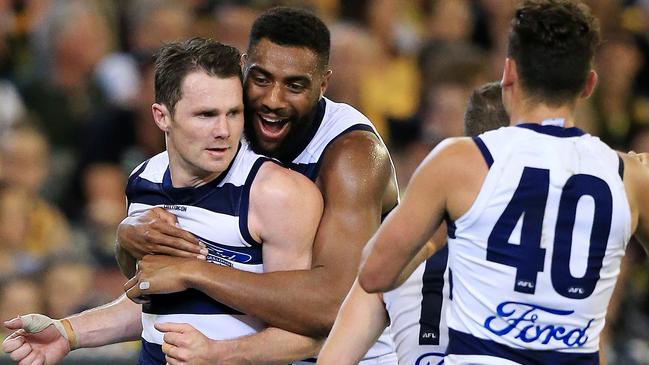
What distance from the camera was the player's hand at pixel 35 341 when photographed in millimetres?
4023

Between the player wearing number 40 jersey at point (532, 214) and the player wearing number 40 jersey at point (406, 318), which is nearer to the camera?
the player wearing number 40 jersey at point (532, 214)

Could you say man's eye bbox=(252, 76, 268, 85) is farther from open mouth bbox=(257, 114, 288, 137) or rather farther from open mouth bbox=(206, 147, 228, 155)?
open mouth bbox=(206, 147, 228, 155)

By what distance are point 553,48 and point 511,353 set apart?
800 mm

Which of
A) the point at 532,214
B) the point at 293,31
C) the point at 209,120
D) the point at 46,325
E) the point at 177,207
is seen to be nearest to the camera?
the point at 532,214

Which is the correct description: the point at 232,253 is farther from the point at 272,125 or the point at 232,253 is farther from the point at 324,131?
the point at 324,131

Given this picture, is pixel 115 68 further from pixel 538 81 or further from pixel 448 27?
pixel 538 81

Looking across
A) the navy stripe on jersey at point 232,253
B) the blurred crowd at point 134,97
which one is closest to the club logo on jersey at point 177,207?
the navy stripe on jersey at point 232,253

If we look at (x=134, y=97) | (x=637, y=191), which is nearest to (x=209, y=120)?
(x=637, y=191)

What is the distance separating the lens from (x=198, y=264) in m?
3.76

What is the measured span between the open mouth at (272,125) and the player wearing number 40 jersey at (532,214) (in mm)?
985

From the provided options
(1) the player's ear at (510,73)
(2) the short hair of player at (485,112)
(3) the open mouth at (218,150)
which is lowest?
(3) the open mouth at (218,150)

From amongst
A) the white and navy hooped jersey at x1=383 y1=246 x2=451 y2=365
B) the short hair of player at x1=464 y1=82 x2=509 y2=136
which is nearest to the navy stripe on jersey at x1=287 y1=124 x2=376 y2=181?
the short hair of player at x1=464 y1=82 x2=509 y2=136

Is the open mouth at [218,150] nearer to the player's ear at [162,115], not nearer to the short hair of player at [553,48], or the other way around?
the player's ear at [162,115]

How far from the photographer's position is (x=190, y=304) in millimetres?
3844
